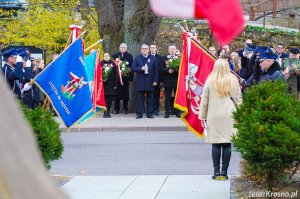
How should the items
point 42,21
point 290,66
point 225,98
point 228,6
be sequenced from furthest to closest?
1. point 42,21
2. point 290,66
3. point 225,98
4. point 228,6

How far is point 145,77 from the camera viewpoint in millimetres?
21266

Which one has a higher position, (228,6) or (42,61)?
(228,6)

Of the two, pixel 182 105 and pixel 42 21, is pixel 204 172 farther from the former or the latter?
pixel 42 21

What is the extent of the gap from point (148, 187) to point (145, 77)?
37.7 feet

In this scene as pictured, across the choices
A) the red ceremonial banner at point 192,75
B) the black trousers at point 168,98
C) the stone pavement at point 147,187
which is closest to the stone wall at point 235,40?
the black trousers at point 168,98

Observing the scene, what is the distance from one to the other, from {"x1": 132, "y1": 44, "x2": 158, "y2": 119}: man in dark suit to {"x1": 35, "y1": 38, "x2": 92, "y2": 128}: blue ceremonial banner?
5.88 meters

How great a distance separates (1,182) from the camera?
102cm

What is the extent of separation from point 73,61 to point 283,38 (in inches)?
857

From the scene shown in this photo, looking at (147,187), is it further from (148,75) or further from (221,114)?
(148,75)

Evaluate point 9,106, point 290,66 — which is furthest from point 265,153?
point 290,66

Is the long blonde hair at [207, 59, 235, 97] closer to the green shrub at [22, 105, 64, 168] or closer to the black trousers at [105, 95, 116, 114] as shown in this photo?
the green shrub at [22, 105, 64, 168]

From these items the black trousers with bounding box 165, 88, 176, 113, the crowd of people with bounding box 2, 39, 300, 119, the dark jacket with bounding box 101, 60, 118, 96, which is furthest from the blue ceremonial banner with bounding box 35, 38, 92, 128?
the dark jacket with bounding box 101, 60, 118, 96

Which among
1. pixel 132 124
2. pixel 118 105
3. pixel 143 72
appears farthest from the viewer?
pixel 118 105

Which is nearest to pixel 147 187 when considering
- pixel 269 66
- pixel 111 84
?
pixel 269 66
